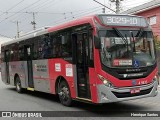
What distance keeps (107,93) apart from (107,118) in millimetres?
695

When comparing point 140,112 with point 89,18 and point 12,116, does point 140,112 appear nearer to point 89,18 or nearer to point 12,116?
point 89,18

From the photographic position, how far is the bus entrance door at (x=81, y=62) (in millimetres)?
10349

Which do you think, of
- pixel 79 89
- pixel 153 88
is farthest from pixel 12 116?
pixel 153 88

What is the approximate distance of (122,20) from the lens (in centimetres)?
1027

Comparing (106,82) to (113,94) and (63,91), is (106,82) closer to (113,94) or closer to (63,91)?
(113,94)

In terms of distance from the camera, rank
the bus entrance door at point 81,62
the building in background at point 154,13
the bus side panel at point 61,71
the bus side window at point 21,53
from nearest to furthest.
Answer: the bus entrance door at point 81,62 → the bus side panel at point 61,71 → the bus side window at point 21,53 → the building in background at point 154,13

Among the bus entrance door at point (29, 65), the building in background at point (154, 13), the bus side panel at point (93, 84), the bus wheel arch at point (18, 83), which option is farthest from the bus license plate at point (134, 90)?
the building in background at point (154, 13)

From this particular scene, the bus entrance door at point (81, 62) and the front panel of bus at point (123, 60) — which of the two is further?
the bus entrance door at point (81, 62)

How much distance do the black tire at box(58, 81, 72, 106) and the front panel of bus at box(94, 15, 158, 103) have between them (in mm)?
2142

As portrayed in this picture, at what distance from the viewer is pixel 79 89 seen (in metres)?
10.8

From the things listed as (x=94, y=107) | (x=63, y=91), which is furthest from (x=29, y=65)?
(x=94, y=107)

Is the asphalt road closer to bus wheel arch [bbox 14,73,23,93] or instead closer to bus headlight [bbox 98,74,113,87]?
bus headlight [bbox 98,74,113,87]

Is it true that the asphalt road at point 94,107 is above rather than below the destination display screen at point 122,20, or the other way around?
below

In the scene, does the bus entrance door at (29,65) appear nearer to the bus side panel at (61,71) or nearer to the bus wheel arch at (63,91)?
the bus side panel at (61,71)
